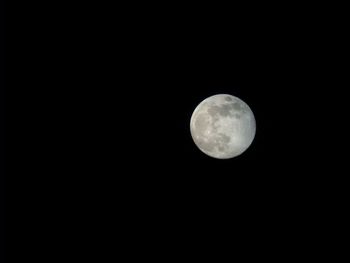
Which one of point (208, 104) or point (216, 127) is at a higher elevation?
point (208, 104)

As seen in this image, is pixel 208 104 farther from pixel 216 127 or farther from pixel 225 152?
pixel 225 152

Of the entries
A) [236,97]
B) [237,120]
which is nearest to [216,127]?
[237,120]

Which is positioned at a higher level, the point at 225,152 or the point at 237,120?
the point at 237,120

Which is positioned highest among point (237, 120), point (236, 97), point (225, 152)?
point (236, 97)

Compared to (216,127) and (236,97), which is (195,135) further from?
(236,97)

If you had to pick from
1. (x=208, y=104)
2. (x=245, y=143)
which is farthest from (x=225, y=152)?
(x=208, y=104)

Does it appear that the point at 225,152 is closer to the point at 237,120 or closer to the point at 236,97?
the point at 237,120
